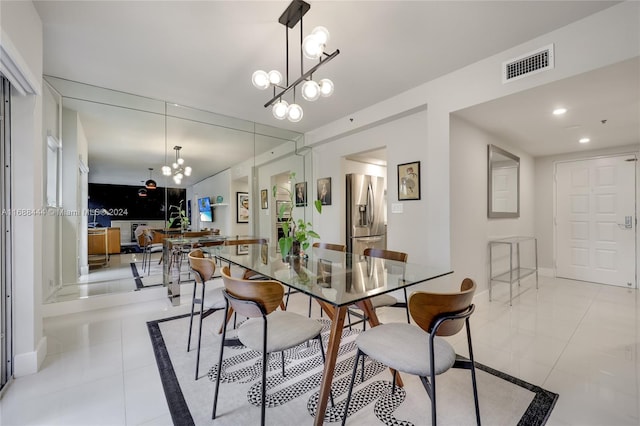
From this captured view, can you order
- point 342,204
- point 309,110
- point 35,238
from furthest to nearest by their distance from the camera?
point 342,204 → point 309,110 → point 35,238

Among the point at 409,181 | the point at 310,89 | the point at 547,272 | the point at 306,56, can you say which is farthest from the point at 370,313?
the point at 547,272

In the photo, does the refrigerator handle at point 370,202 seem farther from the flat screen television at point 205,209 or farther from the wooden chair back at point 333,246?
the flat screen television at point 205,209

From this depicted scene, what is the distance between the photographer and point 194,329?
2.63 metres

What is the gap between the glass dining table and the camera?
4.53 feet

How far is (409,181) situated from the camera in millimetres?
3549

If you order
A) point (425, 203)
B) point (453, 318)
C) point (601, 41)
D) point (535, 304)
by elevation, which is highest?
point (601, 41)

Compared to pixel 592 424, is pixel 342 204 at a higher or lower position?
higher

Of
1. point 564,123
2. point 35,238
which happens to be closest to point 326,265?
point 35,238

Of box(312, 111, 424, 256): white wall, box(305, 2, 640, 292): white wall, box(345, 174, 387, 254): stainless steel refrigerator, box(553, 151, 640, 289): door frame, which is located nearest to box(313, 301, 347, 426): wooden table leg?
box(305, 2, 640, 292): white wall

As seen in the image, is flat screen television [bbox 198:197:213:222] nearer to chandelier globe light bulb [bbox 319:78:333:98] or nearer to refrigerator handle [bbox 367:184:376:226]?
refrigerator handle [bbox 367:184:376:226]

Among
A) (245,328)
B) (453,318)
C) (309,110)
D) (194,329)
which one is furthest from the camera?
(309,110)

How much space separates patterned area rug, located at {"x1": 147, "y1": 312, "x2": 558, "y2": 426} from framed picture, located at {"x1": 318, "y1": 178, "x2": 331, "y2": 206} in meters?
3.03

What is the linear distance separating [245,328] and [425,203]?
264 cm

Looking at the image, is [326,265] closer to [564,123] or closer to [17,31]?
[17,31]
